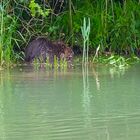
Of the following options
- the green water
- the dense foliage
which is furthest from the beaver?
the green water

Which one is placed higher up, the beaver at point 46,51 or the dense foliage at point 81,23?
the dense foliage at point 81,23

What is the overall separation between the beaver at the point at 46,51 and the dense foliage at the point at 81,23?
0.50ft

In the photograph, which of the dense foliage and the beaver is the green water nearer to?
the beaver

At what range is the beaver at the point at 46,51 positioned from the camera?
34.1 ft

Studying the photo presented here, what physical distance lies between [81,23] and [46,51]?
103 cm

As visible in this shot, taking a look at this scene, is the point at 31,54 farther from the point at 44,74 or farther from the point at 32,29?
the point at 44,74

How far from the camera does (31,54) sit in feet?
34.4

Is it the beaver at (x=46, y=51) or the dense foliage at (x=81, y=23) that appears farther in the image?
the dense foliage at (x=81, y=23)

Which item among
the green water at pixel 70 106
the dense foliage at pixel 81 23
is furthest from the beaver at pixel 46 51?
the green water at pixel 70 106

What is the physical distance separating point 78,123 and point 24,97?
5.23ft

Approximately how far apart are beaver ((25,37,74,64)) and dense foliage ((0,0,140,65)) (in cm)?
15

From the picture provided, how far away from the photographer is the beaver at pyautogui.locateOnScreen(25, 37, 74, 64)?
34.1 feet

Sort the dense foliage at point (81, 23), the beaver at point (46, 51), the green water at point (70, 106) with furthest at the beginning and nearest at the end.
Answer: the dense foliage at point (81, 23)
the beaver at point (46, 51)
the green water at point (70, 106)

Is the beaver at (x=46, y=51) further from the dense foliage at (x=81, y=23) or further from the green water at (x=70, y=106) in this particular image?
the green water at (x=70, y=106)
